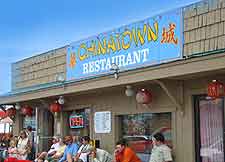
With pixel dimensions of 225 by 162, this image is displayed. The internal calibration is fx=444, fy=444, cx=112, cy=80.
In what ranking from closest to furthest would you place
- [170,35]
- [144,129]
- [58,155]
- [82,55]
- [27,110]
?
[170,35]
[144,129]
[58,155]
[82,55]
[27,110]

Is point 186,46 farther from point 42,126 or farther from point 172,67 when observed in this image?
point 42,126

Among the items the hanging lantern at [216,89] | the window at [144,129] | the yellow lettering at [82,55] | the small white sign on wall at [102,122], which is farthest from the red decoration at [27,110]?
the hanging lantern at [216,89]

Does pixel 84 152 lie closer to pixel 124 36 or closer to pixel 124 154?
pixel 124 154

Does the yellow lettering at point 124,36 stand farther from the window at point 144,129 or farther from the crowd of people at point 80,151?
the crowd of people at point 80,151

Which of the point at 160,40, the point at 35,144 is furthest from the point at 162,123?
the point at 35,144

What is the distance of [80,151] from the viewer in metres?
11.1

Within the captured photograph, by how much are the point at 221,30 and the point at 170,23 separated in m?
1.38

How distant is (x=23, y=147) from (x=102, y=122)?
331 centimetres

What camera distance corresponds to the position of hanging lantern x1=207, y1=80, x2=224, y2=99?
8094 mm

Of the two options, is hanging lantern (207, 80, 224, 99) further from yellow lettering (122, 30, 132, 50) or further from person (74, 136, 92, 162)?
person (74, 136, 92, 162)

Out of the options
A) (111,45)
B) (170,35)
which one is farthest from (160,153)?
(111,45)

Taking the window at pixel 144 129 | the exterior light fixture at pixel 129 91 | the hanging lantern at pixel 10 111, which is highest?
the exterior light fixture at pixel 129 91

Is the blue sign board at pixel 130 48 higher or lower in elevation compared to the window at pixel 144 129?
higher

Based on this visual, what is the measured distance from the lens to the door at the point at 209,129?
8.59m
